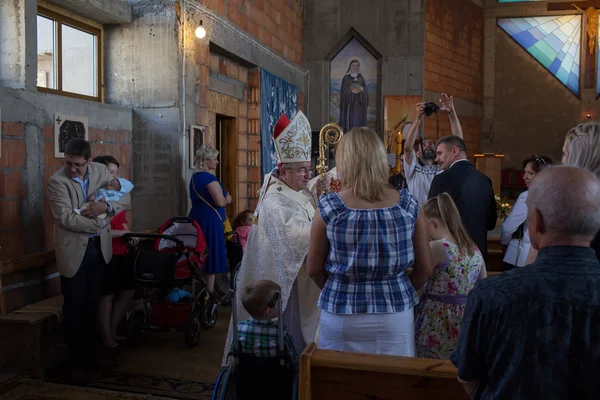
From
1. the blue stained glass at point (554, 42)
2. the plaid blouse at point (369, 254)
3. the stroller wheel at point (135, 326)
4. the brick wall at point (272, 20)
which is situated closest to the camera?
the plaid blouse at point (369, 254)

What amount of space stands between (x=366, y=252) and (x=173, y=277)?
8.11ft

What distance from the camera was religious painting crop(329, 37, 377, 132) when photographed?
38.3 feet

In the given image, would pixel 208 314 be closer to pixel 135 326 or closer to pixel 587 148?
pixel 135 326

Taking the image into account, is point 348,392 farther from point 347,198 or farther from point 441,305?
point 441,305

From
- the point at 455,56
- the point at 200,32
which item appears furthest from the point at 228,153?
the point at 455,56

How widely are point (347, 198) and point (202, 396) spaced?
1961 millimetres

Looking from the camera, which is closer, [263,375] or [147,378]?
[263,375]

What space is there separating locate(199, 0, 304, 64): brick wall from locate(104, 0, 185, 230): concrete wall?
3.14ft

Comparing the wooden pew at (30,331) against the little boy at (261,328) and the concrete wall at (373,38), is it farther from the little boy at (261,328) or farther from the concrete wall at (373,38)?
the concrete wall at (373,38)

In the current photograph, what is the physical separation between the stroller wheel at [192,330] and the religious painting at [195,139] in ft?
6.24

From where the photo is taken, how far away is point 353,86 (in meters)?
→ 11.7

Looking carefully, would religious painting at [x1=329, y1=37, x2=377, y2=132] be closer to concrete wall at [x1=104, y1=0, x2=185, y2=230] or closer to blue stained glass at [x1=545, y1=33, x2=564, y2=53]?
blue stained glass at [x1=545, y1=33, x2=564, y2=53]

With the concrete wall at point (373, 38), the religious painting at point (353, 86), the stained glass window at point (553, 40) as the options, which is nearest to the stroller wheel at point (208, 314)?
the concrete wall at point (373, 38)

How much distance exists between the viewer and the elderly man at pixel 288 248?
9.96 feet
